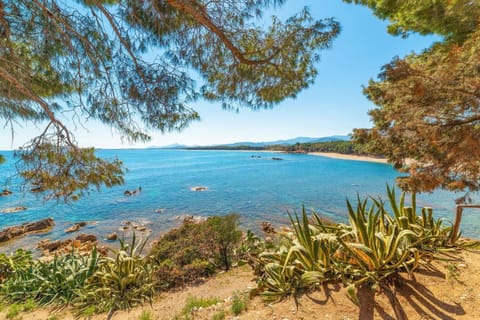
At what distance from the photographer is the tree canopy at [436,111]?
2.34m

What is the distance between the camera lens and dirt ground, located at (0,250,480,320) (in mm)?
1617

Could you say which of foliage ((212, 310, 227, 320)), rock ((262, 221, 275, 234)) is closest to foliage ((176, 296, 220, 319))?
foliage ((212, 310, 227, 320))

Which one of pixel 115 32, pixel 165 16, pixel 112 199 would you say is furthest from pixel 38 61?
pixel 112 199

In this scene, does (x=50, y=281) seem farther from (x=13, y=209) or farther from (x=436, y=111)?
(x=13, y=209)

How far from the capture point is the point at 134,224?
10.1 metres

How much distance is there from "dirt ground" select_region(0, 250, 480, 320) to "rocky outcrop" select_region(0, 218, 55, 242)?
10933 millimetres

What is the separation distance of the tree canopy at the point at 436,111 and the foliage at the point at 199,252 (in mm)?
3301

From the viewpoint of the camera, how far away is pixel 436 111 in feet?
8.50

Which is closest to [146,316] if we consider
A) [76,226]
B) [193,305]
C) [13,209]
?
[193,305]

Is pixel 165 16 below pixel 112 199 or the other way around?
the other way around

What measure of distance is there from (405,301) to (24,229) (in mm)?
14205

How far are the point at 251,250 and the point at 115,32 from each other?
14.7 feet

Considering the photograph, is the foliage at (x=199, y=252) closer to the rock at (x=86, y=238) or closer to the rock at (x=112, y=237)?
the rock at (x=112, y=237)

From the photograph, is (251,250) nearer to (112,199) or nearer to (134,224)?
(134,224)
